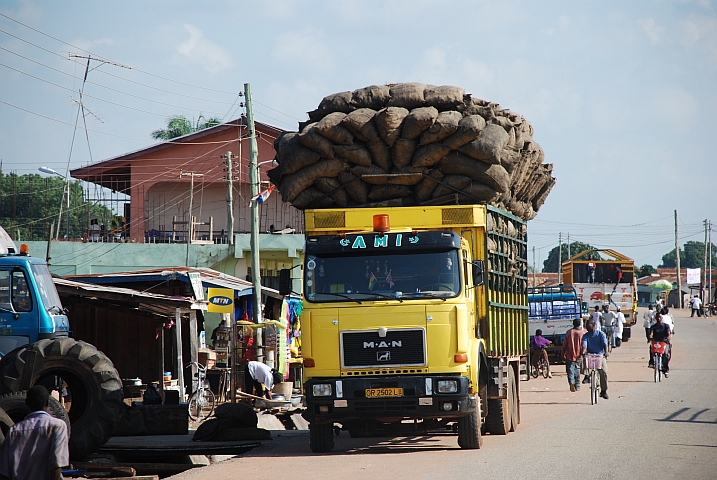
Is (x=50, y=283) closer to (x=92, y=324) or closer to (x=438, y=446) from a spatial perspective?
(x=438, y=446)

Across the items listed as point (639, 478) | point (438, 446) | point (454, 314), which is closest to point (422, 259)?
point (454, 314)

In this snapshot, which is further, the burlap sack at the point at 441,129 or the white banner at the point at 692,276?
the white banner at the point at 692,276

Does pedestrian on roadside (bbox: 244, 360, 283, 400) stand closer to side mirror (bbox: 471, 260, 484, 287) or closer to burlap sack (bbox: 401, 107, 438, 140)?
burlap sack (bbox: 401, 107, 438, 140)

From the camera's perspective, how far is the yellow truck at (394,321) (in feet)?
39.2

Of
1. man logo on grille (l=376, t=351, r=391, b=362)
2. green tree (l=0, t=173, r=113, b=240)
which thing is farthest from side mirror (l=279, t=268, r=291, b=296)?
green tree (l=0, t=173, r=113, b=240)

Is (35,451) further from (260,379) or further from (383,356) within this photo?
(260,379)

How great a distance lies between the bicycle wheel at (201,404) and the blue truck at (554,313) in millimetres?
15149

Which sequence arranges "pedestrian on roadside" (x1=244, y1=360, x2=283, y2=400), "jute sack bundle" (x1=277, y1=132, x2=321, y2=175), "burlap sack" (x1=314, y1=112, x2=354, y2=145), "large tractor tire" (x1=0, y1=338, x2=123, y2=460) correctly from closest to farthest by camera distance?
"large tractor tire" (x1=0, y1=338, x2=123, y2=460), "burlap sack" (x1=314, y1=112, x2=354, y2=145), "jute sack bundle" (x1=277, y1=132, x2=321, y2=175), "pedestrian on roadside" (x1=244, y1=360, x2=283, y2=400)

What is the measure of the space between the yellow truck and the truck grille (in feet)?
0.04

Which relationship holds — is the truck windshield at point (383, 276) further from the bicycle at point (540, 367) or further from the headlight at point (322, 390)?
the bicycle at point (540, 367)

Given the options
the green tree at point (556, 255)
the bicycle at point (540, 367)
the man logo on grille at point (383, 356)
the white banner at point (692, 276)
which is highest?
the green tree at point (556, 255)

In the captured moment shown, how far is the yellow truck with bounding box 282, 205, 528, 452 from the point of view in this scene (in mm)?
11938

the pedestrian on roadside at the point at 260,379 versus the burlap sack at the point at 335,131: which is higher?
the burlap sack at the point at 335,131

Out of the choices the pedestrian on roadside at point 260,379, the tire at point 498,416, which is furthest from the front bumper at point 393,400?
the pedestrian on roadside at point 260,379
